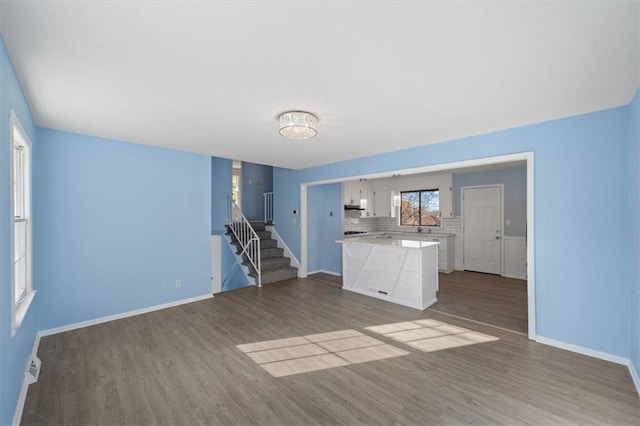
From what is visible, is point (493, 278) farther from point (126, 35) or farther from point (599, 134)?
point (126, 35)

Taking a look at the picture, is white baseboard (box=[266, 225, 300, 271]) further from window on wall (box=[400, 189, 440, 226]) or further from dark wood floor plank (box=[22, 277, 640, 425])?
window on wall (box=[400, 189, 440, 226])

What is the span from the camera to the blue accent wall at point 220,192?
688 centimetres

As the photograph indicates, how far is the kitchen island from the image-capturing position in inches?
Answer: 169

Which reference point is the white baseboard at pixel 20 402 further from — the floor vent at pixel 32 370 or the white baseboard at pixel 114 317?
the white baseboard at pixel 114 317

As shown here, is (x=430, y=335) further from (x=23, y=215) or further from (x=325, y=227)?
(x=23, y=215)

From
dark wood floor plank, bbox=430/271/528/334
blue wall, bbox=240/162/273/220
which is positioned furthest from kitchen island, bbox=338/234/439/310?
blue wall, bbox=240/162/273/220

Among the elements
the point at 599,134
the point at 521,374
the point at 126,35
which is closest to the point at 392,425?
the point at 521,374

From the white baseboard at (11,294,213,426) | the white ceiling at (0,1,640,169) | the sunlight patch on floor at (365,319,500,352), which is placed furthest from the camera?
the sunlight patch on floor at (365,319,500,352)

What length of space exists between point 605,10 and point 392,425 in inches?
108

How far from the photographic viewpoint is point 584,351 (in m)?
2.87

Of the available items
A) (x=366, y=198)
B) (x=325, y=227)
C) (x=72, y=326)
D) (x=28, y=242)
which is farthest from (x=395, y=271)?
(x=28, y=242)

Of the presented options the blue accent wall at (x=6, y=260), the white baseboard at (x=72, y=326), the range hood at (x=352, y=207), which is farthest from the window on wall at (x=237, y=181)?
the blue accent wall at (x=6, y=260)

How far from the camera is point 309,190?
21.6 ft

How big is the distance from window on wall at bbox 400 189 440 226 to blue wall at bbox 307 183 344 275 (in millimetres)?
2284
